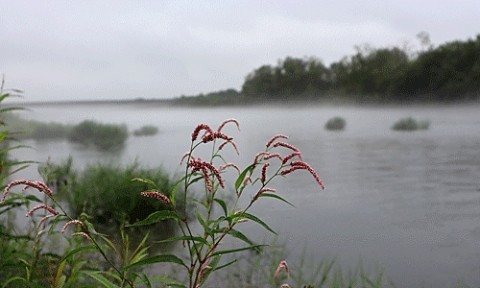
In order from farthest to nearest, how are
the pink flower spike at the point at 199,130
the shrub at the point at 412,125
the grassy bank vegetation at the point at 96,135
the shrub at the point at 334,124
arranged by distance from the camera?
1. the shrub at the point at 334,124
2. the shrub at the point at 412,125
3. the grassy bank vegetation at the point at 96,135
4. the pink flower spike at the point at 199,130

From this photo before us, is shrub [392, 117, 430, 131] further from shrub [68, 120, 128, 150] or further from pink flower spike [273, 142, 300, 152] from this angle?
pink flower spike [273, 142, 300, 152]

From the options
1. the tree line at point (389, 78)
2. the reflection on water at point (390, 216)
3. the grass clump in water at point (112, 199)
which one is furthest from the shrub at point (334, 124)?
the grass clump in water at point (112, 199)

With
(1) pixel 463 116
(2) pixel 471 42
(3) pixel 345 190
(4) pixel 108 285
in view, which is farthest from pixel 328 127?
(4) pixel 108 285

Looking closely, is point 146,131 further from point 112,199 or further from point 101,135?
point 112,199

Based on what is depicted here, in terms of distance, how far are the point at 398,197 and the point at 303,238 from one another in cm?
318

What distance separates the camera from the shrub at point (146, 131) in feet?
79.3

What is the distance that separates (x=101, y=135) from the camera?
1764 cm

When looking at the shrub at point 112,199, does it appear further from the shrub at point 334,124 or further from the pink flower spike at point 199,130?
the shrub at point 334,124

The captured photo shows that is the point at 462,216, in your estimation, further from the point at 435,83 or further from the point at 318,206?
the point at 435,83

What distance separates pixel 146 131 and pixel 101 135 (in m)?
7.79

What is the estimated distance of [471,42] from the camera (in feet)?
88.5

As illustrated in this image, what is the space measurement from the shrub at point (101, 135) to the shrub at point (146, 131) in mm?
4981

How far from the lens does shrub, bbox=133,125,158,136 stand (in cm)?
2417

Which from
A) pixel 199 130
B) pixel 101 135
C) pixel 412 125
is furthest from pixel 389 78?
pixel 199 130
